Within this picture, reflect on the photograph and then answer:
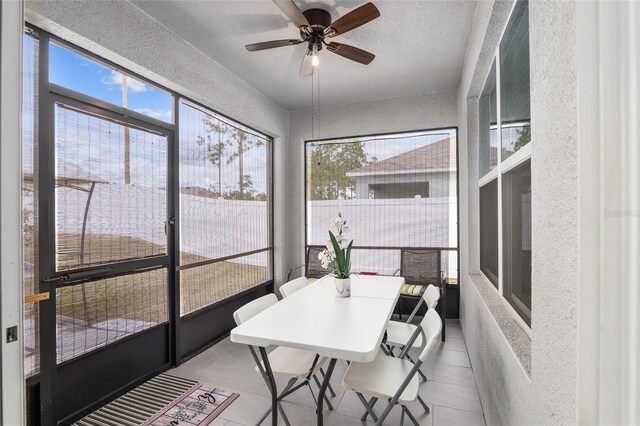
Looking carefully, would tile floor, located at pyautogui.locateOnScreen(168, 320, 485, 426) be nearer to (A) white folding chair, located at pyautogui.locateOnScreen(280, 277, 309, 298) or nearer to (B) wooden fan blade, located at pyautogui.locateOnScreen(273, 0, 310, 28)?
(A) white folding chair, located at pyautogui.locateOnScreen(280, 277, 309, 298)

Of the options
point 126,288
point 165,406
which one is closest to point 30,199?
point 126,288

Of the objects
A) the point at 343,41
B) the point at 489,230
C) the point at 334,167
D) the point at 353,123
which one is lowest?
the point at 489,230

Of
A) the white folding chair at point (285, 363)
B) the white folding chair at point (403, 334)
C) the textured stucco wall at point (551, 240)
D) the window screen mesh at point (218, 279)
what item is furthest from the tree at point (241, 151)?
the textured stucco wall at point (551, 240)

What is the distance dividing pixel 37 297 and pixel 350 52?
114 inches

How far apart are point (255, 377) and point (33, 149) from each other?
93.8 inches

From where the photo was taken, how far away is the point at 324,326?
5.85 feet

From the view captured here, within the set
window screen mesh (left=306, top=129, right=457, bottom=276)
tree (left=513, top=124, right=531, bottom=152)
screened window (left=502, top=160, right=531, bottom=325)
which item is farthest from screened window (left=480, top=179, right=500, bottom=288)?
window screen mesh (left=306, top=129, right=457, bottom=276)

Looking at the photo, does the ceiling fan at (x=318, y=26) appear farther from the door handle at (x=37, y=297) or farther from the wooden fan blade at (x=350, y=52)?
the door handle at (x=37, y=297)

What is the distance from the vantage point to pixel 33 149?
1.86m

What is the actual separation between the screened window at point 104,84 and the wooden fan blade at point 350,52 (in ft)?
5.36

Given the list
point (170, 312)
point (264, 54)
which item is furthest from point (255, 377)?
point (264, 54)

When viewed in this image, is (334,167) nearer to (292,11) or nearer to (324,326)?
(292,11)

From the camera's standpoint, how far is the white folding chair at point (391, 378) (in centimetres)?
163

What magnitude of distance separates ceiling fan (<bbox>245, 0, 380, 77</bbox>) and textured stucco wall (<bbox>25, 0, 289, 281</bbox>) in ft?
2.56
